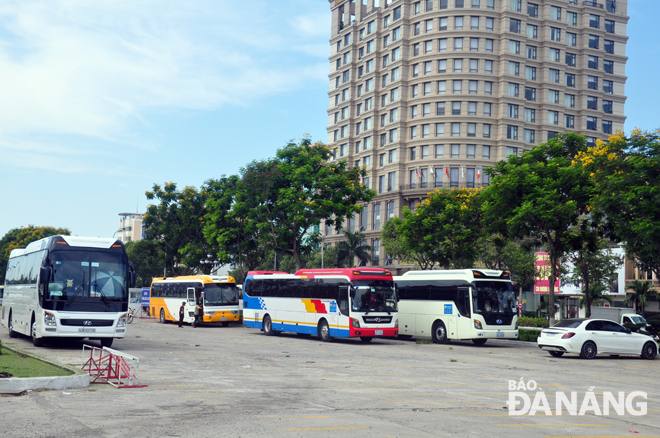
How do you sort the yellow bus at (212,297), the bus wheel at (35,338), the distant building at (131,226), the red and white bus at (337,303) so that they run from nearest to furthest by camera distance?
the bus wheel at (35,338)
the red and white bus at (337,303)
the yellow bus at (212,297)
the distant building at (131,226)

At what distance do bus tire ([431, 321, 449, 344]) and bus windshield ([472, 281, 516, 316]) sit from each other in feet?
7.31

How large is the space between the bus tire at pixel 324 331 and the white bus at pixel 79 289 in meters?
10.4

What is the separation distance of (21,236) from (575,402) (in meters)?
96.2

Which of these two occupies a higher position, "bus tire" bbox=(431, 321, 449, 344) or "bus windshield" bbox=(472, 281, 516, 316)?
"bus windshield" bbox=(472, 281, 516, 316)

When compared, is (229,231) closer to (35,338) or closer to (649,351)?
(35,338)

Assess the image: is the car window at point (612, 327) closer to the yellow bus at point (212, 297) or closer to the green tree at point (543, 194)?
the green tree at point (543, 194)

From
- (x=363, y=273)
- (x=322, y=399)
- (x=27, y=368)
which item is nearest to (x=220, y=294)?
(x=363, y=273)

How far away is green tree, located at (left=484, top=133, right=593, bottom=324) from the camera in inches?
1177

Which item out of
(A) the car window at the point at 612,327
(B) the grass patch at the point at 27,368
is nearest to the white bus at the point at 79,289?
(B) the grass patch at the point at 27,368

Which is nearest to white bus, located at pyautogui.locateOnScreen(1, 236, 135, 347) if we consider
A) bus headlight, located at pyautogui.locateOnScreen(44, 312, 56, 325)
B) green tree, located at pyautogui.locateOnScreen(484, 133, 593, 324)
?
bus headlight, located at pyautogui.locateOnScreen(44, 312, 56, 325)

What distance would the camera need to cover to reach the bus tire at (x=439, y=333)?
30.3 metres

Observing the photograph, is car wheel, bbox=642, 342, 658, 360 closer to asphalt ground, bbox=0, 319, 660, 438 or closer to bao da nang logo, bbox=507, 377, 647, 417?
asphalt ground, bbox=0, 319, 660, 438

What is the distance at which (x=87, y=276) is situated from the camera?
827 inches

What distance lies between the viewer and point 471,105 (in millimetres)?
78562
